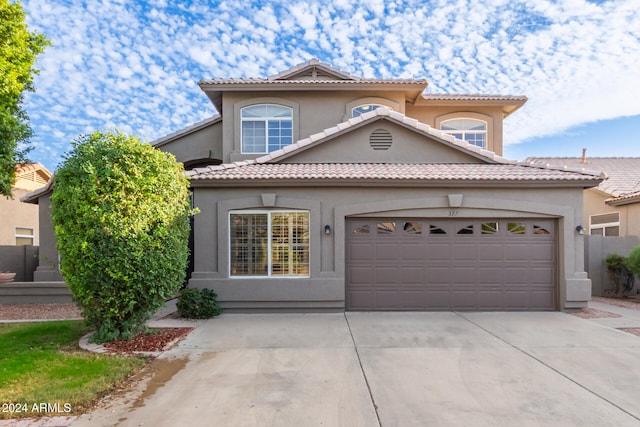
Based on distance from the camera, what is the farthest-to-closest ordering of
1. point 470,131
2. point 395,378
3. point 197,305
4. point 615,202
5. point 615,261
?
point 470,131 < point 615,202 < point 615,261 < point 197,305 < point 395,378

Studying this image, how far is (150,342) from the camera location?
700 cm

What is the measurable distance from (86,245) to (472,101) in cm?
Result: 1469

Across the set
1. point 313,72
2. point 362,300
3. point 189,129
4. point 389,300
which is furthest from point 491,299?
point 189,129

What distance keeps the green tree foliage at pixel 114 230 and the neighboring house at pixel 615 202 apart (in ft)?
54.8

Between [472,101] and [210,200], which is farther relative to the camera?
[472,101]

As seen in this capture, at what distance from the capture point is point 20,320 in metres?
9.23

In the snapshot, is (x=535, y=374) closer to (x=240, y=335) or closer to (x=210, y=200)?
(x=240, y=335)

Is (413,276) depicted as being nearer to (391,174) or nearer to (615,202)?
(391,174)

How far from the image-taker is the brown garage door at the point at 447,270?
10055 mm

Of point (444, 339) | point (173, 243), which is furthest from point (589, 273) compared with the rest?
point (173, 243)

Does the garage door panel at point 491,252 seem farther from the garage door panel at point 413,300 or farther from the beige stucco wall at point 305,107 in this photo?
the beige stucco wall at point 305,107

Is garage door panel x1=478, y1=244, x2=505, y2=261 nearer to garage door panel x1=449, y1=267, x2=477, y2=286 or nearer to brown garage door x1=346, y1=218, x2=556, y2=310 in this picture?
brown garage door x1=346, y1=218, x2=556, y2=310

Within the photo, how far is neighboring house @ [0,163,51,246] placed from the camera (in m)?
19.0

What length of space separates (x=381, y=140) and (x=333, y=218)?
3.31 meters
